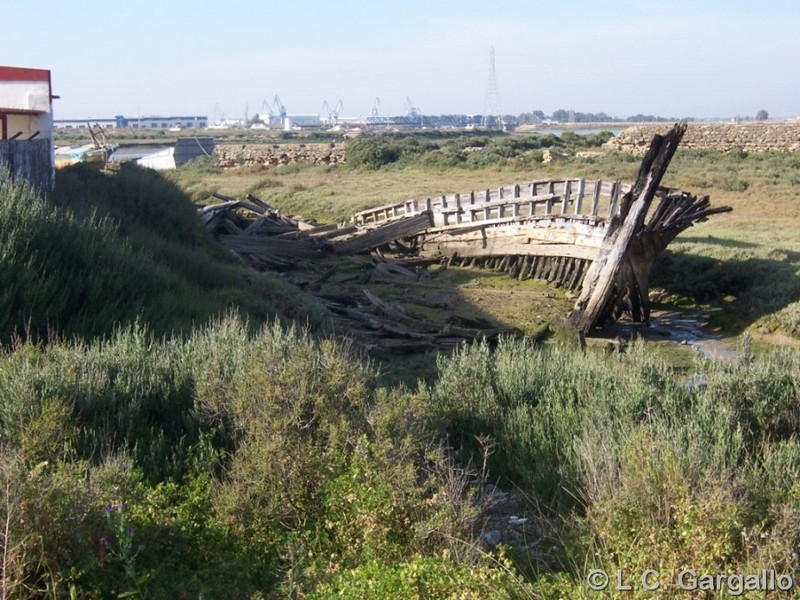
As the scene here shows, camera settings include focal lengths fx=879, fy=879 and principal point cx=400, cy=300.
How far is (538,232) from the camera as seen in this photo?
20.7 metres

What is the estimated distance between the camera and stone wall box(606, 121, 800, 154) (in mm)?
46938

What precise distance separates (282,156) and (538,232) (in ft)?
116

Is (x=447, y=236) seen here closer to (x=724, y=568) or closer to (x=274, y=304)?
(x=274, y=304)

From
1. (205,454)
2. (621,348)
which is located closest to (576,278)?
→ (621,348)

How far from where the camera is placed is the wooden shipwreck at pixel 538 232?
17.1m

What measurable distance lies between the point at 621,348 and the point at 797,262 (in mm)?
6633

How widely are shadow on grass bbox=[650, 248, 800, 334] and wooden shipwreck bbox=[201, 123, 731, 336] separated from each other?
4.76 feet

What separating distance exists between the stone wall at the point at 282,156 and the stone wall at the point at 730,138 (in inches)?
655

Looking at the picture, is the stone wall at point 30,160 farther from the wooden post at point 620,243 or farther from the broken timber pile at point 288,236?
the wooden post at point 620,243

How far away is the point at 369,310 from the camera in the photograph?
1727 centimetres

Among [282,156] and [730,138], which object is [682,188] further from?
[282,156]

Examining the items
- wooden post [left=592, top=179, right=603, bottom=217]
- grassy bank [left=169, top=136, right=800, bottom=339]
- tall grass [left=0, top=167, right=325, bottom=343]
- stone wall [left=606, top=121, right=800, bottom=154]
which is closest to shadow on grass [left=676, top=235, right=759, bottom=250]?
grassy bank [left=169, top=136, right=800, bottom=339]

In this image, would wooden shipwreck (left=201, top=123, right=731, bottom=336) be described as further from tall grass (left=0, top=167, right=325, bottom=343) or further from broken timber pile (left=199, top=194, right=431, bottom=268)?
tall grass (left=0, top=167, right=325, bottom=343)

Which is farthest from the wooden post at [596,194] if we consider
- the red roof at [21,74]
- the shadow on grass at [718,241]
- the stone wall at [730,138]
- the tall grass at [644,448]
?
the stone wall at [730,138]
